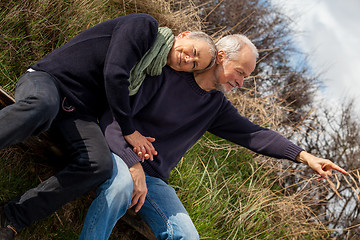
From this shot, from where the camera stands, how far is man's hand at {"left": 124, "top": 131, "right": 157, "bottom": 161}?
2.41 meters

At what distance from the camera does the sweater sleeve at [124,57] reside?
2.20 metres

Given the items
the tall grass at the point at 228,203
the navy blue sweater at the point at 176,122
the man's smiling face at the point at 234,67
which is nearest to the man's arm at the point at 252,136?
the navy blue sweater at the point at 176,122

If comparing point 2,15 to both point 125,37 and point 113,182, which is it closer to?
point 125,37

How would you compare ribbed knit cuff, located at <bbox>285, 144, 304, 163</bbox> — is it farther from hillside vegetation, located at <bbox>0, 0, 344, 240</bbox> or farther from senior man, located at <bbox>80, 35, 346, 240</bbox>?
hillside vegetation, located at <bbox>0, 0, 344, 240</bbox>

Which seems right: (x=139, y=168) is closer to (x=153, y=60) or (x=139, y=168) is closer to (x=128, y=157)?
(x=128, y=157)

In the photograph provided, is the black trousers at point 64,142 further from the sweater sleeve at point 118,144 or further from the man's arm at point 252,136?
the man's arm at point 252,136

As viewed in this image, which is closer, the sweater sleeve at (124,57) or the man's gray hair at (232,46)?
the sweater sleeve at (124,57)

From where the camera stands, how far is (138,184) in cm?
239

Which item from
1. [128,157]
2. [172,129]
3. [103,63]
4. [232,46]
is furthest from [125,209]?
[232,46]

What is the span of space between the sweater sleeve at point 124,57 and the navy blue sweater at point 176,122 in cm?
19

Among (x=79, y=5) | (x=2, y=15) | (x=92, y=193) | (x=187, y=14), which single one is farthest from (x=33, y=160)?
(x=187, y=14)

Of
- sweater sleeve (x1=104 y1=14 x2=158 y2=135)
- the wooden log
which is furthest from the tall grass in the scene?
sweater sleeve (x1=104 y1=14 x2=158 y2=135)

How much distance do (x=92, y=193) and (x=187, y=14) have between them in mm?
3131

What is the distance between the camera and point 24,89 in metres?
2.15
